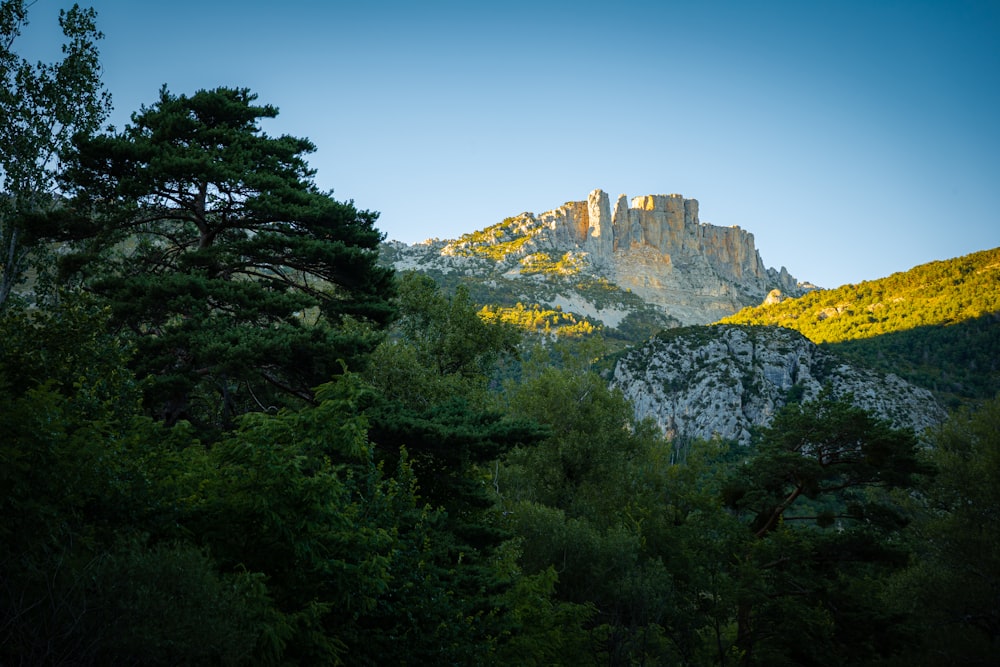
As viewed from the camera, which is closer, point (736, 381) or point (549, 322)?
point (736, 381)

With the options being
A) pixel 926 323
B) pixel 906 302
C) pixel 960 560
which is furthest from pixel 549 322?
pixel 960 560

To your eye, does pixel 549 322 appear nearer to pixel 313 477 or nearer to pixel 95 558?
pixel 313 477

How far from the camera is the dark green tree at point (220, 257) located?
475 inches

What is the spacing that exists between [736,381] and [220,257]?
273ft

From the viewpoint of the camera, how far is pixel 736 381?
85.0 m

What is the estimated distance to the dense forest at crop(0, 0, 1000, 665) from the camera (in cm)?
533

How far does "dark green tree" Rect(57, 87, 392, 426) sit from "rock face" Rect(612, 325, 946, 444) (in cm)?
6444

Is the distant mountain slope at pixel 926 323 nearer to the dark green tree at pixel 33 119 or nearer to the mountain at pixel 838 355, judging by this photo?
the mountain at pixel 838 355

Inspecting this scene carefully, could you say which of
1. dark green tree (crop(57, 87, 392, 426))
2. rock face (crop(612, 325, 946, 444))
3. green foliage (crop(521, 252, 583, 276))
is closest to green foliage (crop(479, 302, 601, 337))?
green foliage (crop(521, 252, 583, 276))

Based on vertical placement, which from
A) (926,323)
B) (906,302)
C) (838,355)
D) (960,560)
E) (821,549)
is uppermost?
(906,302)

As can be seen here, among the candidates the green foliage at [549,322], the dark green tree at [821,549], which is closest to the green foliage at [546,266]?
the green foliage at [549,322]

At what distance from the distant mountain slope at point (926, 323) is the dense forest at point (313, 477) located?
7897cm

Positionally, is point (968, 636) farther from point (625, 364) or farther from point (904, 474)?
point (625, 364)

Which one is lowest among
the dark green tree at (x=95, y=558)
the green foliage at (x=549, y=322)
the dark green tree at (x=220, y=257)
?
the dark green tree at (x=95, y=558)
